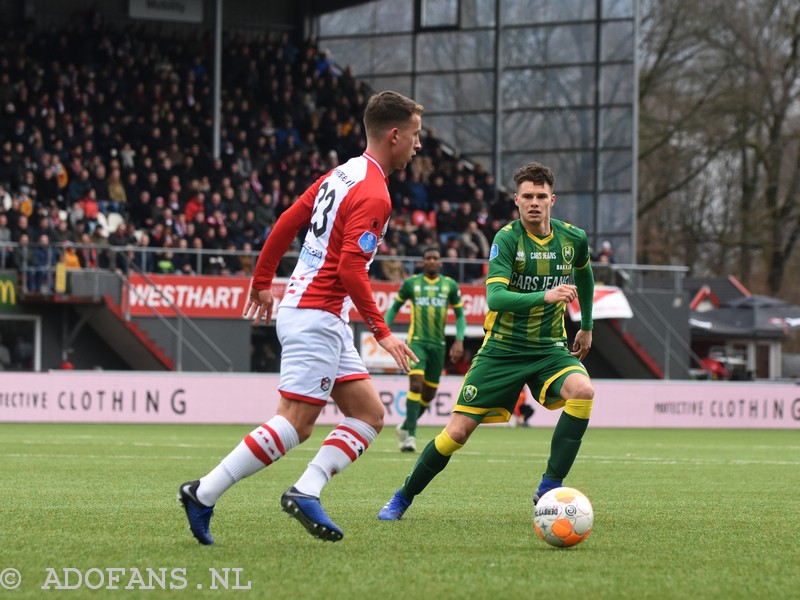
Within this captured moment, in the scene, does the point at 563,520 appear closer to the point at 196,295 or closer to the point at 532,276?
the point at 532,276

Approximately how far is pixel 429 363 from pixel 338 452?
906cm

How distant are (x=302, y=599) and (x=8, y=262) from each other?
21583mm

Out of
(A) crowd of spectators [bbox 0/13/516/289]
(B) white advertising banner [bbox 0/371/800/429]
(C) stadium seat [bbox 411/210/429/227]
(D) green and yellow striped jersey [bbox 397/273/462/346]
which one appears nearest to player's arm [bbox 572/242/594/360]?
(D) green and yellow striped jersey [bbox 397/273/462/346]

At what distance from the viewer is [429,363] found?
615 inches

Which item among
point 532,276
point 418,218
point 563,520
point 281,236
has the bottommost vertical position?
point 563,520

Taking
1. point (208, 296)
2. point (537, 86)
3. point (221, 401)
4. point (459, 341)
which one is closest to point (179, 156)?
point (208, 296)

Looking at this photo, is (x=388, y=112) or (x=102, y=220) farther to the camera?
(x=102, y=220)

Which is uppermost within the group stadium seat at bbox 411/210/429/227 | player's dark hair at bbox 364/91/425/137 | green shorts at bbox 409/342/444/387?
player's dark hair at bbox 364/91/425/137

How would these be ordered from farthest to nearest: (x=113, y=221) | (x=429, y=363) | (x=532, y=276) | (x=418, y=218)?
(x=418, y=218), (x=113, y=221), (x=429, y=363), (x=532, y=276)

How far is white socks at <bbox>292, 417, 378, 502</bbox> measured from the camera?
21.1ft

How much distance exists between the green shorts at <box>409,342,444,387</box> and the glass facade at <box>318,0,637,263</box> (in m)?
20.0

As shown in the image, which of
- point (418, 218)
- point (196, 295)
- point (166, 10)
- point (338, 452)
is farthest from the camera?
point (166, 10)

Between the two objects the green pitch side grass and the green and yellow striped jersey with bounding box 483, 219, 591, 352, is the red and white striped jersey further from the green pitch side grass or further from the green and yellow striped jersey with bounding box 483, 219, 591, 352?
the green and yellow striped jersey with bounding box 483, 219, 591, 352

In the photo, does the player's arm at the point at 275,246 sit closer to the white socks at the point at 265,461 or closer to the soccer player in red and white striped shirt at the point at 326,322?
the soccer player in red and white striped shirt at the point at 326,322
